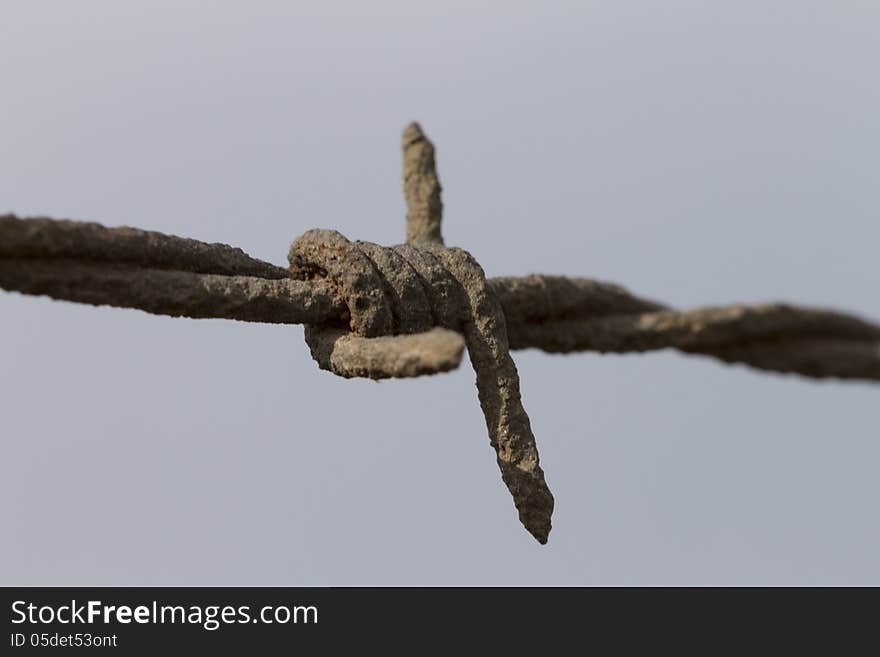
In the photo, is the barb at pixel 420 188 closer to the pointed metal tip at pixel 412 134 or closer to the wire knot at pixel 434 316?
the pointed metal tip at pixel 412 134

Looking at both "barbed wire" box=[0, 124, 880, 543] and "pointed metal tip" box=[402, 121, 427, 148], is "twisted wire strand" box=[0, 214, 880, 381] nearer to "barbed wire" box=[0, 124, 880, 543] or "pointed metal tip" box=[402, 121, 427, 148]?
"barbed wire" box=[0, 124, 880, 543]

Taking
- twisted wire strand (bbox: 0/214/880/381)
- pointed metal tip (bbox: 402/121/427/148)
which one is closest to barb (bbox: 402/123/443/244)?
pointed metal tip (bbox: 402/121/427/148)

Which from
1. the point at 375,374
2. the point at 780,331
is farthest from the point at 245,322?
the point at 780,331

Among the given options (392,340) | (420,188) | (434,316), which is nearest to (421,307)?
(434,316)

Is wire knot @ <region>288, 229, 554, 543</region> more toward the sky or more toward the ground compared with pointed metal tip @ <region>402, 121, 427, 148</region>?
more toward the ground

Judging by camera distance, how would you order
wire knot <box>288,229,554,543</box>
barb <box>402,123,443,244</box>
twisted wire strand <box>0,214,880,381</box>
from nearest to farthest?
twisted wire strand <box>0,214,880,381</box>
wire knot <box>288,229,554,543</box>
barb <box>402,123,443,244</box>

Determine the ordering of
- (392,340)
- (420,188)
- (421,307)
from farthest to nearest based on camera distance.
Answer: (420,188), (421,307), (392,340)

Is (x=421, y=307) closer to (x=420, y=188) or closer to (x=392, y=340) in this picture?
(x=392, y=340)

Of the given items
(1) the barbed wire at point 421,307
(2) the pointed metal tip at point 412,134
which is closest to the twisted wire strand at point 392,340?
(1) the barbed wire at point 421,307
